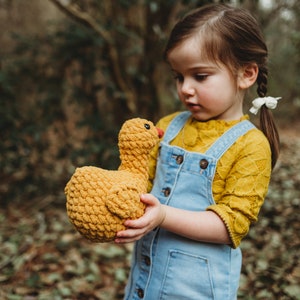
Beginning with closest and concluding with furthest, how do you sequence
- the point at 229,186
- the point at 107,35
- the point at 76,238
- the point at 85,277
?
the point at 229,186 < the point at 85,277 < the point at 107,35 < the point at 76,238

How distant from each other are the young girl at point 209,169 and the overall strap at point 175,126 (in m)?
0.06

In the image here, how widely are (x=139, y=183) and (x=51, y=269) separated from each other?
1.68 metres

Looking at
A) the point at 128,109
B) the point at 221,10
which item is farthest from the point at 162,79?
the point at 221,10

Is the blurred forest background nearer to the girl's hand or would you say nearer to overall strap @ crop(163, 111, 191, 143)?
overall strap @ crop(163, 111, 191, 143)

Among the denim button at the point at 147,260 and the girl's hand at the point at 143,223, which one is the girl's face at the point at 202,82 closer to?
the girl's hand at the point at 143,223

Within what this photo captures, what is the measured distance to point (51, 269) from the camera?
2.44m

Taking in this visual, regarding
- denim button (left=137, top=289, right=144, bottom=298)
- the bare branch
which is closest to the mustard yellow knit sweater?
denim button (left=137, top=289, right=144, bottom=298)

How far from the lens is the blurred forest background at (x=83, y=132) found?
7.60 feet

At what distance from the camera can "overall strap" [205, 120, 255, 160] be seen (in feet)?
3.92

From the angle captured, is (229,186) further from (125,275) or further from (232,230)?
(125,275)

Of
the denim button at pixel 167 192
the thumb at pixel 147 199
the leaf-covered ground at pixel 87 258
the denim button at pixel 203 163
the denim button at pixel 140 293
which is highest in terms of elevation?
the denim button at pixel 203 163

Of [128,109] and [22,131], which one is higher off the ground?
[128,109]

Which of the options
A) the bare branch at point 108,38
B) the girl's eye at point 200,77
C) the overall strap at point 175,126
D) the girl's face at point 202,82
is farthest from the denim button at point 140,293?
the bare branch at point 108,38

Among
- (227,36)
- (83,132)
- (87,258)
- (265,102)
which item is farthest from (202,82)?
(83,132)
